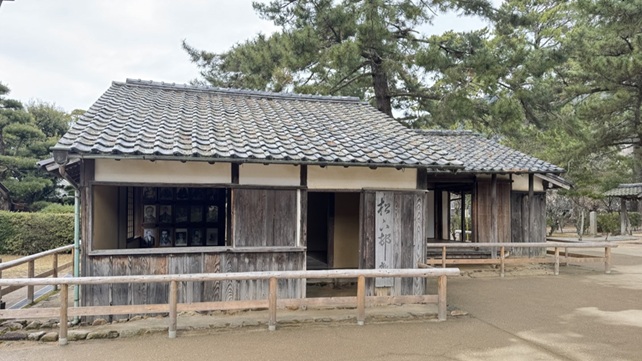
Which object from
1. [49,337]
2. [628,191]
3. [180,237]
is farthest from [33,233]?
[628,191]

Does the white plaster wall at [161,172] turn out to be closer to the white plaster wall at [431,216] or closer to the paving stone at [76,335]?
the paving stone at [76,335]

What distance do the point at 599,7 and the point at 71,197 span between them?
76.8ft

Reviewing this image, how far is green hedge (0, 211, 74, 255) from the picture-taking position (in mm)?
13867

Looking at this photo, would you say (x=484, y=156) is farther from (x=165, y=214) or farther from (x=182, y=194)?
(x=165, y=214)

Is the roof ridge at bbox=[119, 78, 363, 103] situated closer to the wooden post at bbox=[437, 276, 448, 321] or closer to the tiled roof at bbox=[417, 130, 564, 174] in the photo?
the tiled roof at bbox=[417, 130, 564, 174]

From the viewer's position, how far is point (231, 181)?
6.31m

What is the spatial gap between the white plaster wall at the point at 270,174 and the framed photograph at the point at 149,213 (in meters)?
3.52

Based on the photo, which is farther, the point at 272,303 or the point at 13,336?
the point at 272,303

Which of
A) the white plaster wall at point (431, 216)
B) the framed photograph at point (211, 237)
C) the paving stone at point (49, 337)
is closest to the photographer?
the paving stone at point (49, 337)

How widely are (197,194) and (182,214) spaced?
1.79 feet

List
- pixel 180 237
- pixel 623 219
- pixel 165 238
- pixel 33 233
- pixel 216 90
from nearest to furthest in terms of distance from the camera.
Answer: pixel 165 238, pixel 180 237, pixel 216 90, pixel 33 233, pixel 623 219

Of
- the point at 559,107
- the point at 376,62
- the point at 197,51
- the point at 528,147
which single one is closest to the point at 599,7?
the point at 559,107

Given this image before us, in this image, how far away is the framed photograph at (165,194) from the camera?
898cm

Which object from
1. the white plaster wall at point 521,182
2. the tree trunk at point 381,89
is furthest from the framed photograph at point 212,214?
the tree trunk at point 381,89
